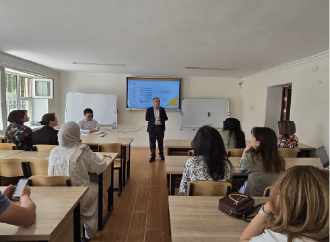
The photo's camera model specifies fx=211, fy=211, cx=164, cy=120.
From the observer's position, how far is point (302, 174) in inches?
31.3

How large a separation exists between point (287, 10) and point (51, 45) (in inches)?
129

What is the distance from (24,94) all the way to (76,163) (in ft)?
15.1

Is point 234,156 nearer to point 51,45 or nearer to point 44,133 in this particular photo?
point 44,133

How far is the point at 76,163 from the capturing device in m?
1.95

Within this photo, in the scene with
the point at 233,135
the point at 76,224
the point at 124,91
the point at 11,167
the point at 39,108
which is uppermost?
the point at 124,91

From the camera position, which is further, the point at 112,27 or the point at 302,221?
the point at 112,27

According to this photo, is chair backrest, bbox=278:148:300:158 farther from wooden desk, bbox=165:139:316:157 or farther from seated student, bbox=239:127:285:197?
seated student, bbox=239:127:285:197

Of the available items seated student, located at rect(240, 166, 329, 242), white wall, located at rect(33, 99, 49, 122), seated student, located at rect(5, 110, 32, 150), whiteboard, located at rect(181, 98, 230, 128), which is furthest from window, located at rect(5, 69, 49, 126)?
seated student, located at rect(240, 166, 329, 242)

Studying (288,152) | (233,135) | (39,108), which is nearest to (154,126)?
(233,135)

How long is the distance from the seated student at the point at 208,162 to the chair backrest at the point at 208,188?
4.6 inches

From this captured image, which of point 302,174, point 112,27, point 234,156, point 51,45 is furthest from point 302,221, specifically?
point 51,45

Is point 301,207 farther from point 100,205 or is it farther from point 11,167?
point 11,167

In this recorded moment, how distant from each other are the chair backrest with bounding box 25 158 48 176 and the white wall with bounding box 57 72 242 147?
448 cm

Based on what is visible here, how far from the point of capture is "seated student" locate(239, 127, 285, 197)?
1891mm
